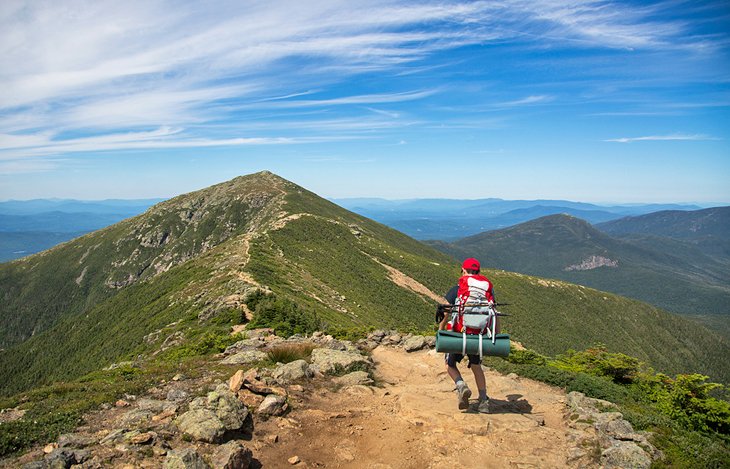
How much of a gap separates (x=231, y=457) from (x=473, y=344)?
625 cm

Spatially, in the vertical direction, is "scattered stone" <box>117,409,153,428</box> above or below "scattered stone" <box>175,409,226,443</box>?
A: below

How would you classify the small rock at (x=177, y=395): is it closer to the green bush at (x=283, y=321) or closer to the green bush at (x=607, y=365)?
the green bush at (x=283, y=321)

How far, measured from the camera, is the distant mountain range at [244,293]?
4801 centimetres

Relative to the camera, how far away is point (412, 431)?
1030cm

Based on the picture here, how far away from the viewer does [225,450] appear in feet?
27.7

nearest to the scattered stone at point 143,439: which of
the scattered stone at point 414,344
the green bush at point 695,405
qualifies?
the scattered stone at point 414,344

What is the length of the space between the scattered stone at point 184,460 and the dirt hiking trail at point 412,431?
1.43 metres

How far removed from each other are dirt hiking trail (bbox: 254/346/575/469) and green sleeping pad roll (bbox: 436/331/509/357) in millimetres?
2081

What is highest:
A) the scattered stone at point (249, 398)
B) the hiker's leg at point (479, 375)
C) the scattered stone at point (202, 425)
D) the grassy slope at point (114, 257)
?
the hiker's leg at point (479, 375)

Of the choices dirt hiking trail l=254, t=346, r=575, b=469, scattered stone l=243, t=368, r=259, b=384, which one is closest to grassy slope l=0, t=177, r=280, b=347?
scattered stone l=243, t=368, r=259, b=384

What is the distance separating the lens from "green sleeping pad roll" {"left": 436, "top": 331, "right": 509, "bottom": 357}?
10.1 metres

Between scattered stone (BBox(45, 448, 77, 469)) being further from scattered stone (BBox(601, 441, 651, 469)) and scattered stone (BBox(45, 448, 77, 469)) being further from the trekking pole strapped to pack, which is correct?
scattered stone (BBox(601, 441, 651, 469))

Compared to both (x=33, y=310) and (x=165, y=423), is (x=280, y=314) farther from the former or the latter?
(x=33, y=310)

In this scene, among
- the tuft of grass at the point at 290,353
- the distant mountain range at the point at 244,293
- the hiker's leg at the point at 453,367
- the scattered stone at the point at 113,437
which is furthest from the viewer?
the distant mountain range at the point at 244,293
